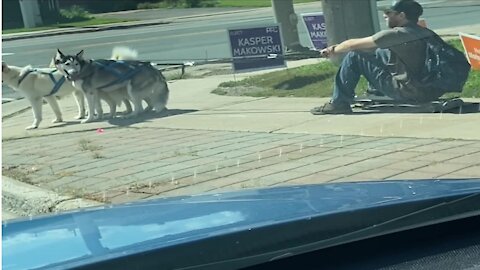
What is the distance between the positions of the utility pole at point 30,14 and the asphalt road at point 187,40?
15.3ft

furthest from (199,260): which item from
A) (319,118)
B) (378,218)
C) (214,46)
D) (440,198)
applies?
(214,46)

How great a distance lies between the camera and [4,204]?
7.83 metres

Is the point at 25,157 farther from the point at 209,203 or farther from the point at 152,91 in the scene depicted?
the point at 209,203

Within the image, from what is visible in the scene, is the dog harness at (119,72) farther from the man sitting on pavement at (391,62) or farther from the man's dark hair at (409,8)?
the man's dark hair at (409,8)

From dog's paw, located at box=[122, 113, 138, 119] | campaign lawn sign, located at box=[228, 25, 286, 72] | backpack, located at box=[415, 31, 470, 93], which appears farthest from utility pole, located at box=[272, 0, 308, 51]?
backpack, located at box=[415, 31, 470, 93]

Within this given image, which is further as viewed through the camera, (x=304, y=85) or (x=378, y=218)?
(x=304, y=85)

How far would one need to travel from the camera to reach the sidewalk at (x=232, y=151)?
7.13 meters

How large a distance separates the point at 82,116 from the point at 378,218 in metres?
10.5

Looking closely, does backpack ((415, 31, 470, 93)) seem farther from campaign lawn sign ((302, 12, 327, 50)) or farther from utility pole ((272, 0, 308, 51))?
utility pole ((272, 0, 308, 51))

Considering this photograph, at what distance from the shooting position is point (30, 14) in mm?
38281

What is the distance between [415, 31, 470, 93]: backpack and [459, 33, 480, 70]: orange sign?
4.45 ft

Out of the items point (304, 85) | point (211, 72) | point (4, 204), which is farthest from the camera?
point (211, 72)

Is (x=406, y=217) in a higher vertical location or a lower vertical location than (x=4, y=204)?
higher

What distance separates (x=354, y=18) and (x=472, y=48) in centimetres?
183
